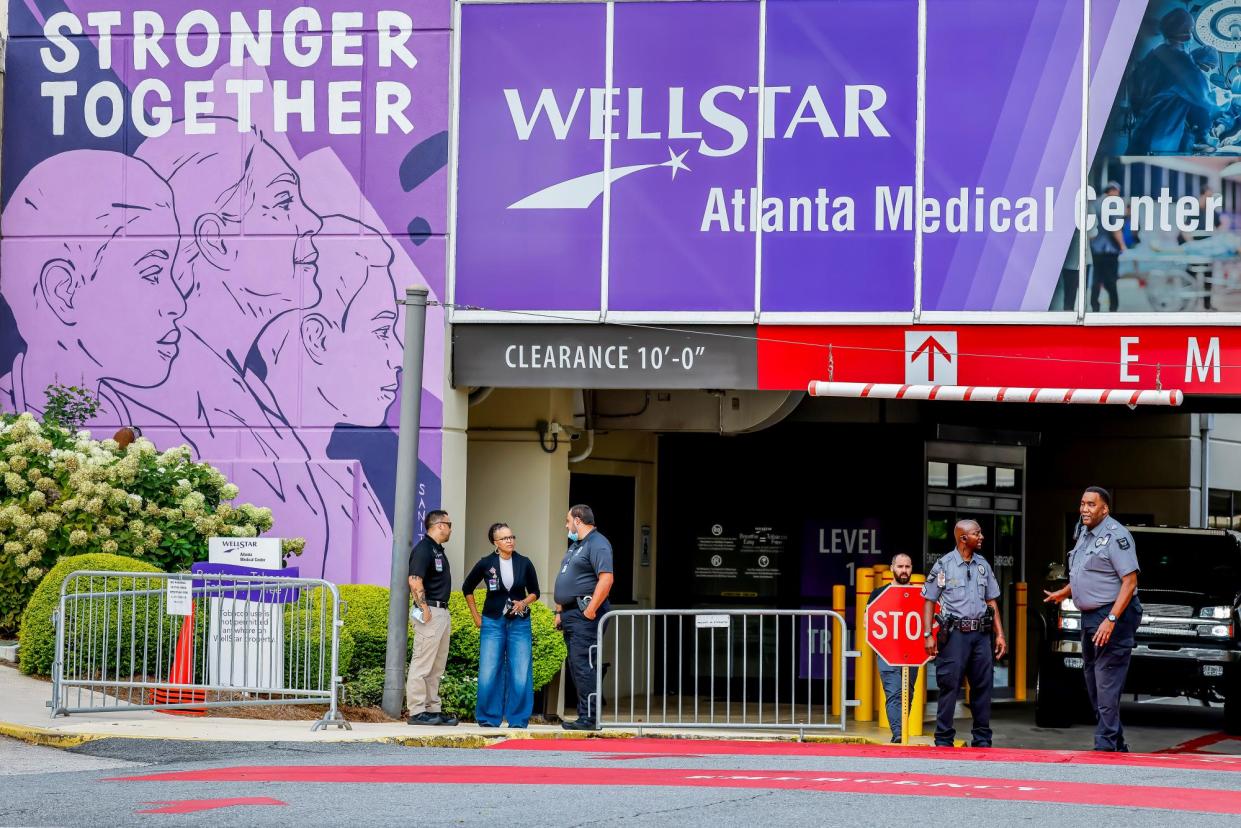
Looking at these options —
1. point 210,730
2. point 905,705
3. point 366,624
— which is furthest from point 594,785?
point 366,624

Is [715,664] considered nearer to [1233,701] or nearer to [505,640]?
[1233,701]

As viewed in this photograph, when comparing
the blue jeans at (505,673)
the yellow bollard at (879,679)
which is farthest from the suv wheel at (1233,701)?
the blue jeans at (505,673)

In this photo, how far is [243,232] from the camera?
18891mm

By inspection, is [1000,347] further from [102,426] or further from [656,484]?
A: [102,426]

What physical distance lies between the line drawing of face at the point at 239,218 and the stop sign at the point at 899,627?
22.4 feet

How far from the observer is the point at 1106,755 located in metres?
13.5

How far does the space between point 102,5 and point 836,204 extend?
7720mm

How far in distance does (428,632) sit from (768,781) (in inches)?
202

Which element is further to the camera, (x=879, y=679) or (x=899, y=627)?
(x=879, y=679)

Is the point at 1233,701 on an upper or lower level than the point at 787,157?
lower

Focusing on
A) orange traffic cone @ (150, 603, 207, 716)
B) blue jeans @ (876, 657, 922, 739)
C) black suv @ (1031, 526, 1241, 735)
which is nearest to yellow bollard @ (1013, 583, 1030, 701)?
black suv @ (1031, 526, 1241, 735)

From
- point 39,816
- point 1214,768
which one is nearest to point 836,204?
point 1214,768

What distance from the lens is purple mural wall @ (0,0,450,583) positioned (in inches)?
732

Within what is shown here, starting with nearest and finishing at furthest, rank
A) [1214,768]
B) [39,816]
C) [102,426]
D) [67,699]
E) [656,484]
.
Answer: [39,816]
[1214,768]
[67,699]
[102,426]
[656,484]
